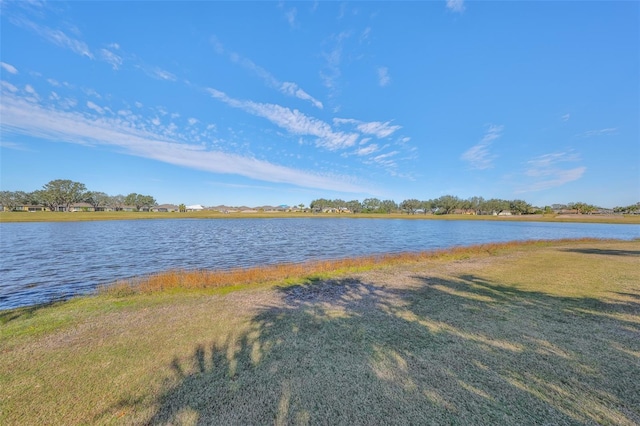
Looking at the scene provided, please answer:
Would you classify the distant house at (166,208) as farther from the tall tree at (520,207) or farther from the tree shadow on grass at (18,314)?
the tall tree at (520,207)

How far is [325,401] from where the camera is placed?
10.8ft

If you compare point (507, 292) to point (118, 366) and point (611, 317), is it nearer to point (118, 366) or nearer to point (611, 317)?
point (611, 317)

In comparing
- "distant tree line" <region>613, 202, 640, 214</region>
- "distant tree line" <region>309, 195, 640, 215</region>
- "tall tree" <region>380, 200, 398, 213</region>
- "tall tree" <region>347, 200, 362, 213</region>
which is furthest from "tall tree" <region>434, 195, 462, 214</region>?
"distant tree line" <region>613, 202, 640, 214</region>

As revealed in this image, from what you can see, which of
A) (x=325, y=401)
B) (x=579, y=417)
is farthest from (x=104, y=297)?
(x=579, y=417)

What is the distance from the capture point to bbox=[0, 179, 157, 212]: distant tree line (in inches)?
3656

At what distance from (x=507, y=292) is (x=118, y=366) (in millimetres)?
10483

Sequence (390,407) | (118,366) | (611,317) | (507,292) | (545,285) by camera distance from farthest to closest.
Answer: (545,285) < (507,292) < (611,317) < (118,366) < (390,407)

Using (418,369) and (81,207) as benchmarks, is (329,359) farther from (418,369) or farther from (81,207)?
(81,207)

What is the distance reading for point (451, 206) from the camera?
449 ft

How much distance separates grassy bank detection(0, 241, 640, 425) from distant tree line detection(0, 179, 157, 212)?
124793 mm

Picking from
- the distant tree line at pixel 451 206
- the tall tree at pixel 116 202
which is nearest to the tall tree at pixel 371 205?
the distant tree line at pixel 451 206

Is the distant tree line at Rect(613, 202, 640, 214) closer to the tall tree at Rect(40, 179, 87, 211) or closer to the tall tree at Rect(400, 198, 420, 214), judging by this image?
the tall tree at Rect(400, 198, 420, 214)

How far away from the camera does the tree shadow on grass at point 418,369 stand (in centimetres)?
308

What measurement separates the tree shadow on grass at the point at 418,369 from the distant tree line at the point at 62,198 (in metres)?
131
